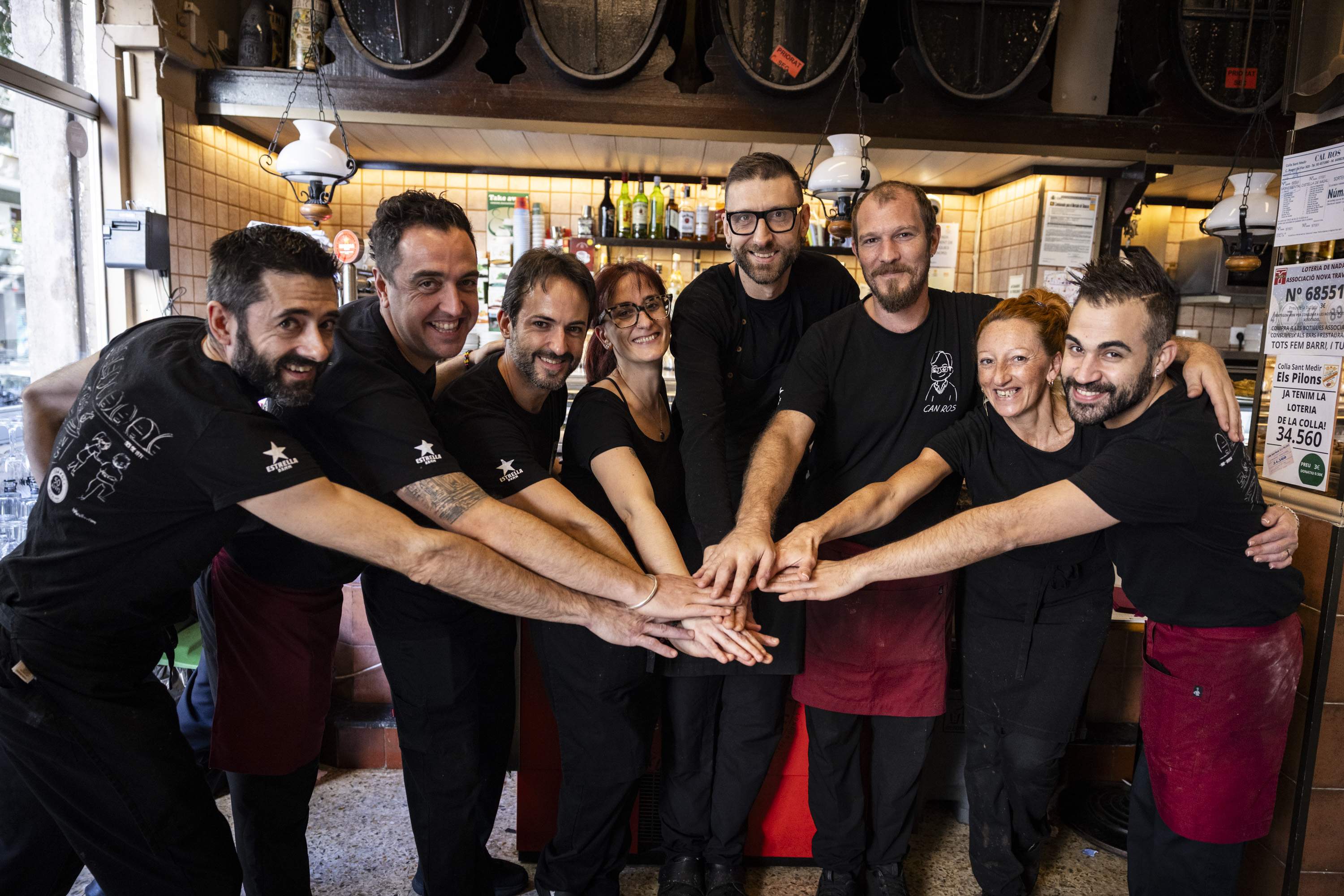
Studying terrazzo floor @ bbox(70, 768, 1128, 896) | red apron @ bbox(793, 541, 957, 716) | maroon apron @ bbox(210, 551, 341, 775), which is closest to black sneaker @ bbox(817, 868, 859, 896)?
terrazzo floor @ bbox(70, 768, 1128, 896)

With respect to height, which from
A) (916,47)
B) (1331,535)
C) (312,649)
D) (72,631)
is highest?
(916,47)

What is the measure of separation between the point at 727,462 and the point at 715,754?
734 millimetres

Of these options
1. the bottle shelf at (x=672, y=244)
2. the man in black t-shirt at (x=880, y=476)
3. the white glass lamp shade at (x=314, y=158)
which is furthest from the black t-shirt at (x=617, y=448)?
the bottle shelf at (x=672, y=244)

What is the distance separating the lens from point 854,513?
1.84 m

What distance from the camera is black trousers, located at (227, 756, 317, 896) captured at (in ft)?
5.91

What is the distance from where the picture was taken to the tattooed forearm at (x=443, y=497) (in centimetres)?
154

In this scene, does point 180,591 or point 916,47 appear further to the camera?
point 916,47

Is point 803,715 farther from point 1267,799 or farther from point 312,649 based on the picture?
point 312,649

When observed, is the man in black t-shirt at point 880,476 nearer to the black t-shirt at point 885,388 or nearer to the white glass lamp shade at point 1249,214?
the black t-shirt at point 885,388

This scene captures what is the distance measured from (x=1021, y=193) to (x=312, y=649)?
4417mm

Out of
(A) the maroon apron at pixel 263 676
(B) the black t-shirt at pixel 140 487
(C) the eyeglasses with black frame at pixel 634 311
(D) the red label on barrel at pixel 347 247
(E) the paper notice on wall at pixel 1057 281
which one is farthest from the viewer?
(E) the paper notice on wall at pixel 1057 281

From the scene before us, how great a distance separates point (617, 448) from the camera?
1799 millimetres

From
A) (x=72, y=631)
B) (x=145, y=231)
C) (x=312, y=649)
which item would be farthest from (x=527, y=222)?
(x=72, y=631)

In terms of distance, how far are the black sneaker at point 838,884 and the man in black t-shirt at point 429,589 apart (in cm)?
81
